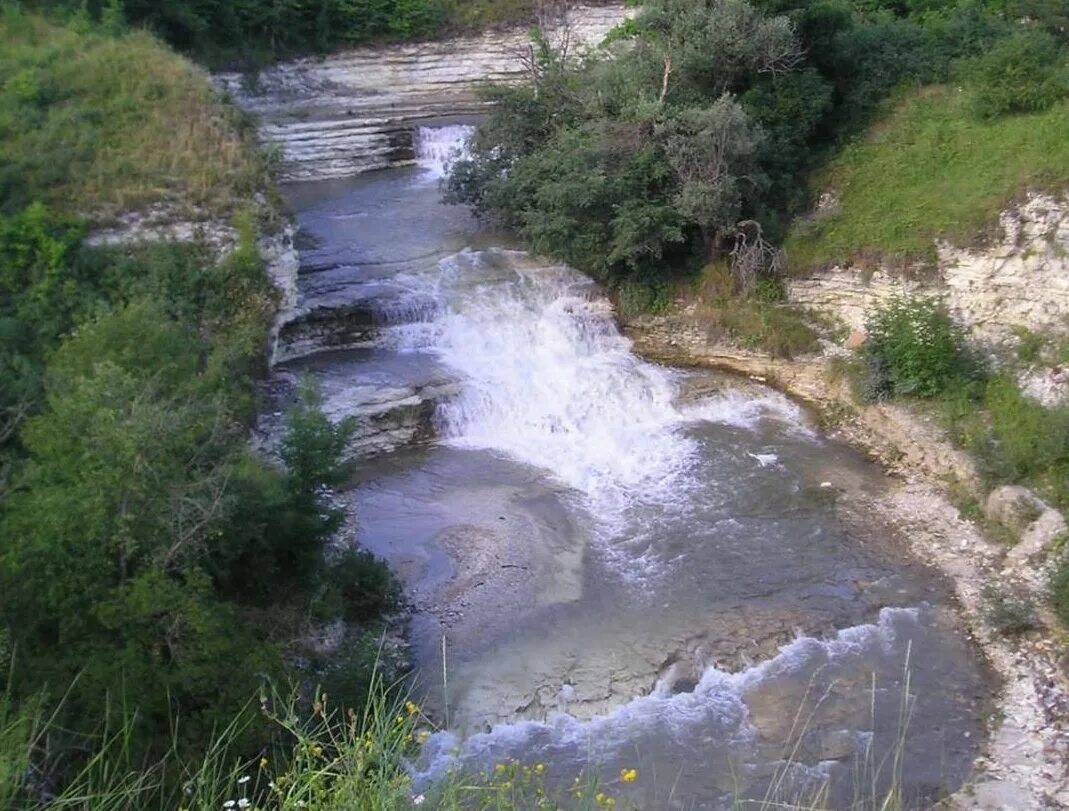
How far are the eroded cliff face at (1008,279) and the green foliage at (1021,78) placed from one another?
2777mm

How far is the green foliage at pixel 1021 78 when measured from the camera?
1781cm

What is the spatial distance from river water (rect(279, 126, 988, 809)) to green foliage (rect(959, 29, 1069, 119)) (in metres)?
6.82

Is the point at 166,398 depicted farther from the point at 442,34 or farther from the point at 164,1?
the point at 442,34

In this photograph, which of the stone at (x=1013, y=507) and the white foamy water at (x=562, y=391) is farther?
the white foamy water at (x=562, y=391)

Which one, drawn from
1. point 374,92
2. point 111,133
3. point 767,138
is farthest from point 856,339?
point 374,92

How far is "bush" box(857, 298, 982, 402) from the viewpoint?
16.0m

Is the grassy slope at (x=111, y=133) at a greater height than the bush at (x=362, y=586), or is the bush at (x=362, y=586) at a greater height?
the grassy slope at (x=111, y=133)

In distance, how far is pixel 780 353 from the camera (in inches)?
706

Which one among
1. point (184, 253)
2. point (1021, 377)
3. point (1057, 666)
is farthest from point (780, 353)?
point (184, 253)

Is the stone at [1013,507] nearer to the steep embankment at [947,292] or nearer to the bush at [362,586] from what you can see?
the steep embankment at [947,292]

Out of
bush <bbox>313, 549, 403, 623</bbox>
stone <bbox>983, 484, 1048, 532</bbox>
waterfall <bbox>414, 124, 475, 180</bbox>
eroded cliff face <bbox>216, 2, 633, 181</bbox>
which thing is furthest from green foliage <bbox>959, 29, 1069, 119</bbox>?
bush <bbox>313, 549, 403, 623</bbox>

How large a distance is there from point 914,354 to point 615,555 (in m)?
6.20

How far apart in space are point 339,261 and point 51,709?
13.4 m

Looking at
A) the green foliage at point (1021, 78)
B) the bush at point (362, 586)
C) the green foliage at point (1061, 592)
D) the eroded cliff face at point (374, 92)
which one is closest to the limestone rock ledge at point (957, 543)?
the green foliage at point (1061, 592)
